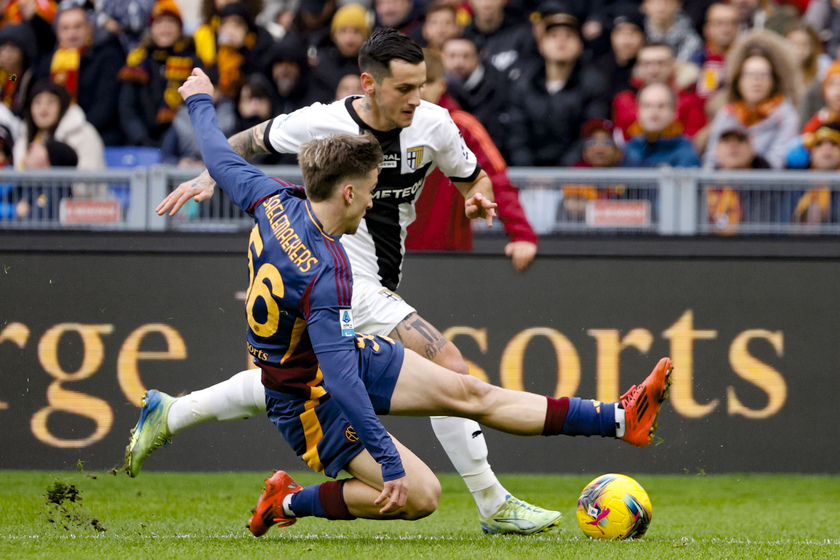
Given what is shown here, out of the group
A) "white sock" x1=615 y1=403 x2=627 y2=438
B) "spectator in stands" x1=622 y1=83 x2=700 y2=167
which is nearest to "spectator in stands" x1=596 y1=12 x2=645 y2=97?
"spectator in stands" x1=622 y1=83 x2=700 y2=167

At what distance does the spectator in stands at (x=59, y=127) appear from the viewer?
354 inches

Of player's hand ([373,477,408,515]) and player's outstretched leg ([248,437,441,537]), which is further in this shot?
player's outstretched leg ([248,437,441,537])

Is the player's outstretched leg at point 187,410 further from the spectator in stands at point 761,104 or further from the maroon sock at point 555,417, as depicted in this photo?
the spectator in stands at point 761,104

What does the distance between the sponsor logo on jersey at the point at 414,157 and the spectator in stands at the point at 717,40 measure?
17.1 ft

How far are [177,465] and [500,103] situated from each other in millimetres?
4281

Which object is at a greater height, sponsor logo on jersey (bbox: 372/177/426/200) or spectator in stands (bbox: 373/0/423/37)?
spectator in stands (bbox: 373/0/423/37)

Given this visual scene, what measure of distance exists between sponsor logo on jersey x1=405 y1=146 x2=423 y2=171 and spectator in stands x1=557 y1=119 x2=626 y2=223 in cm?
245

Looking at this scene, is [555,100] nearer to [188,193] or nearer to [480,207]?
[480,207]

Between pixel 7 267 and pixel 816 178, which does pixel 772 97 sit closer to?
pixel 816 178

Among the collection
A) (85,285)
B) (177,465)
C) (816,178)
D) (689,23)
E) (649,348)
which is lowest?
(177,465)

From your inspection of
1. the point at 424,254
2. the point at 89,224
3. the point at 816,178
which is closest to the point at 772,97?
the point at 816,178

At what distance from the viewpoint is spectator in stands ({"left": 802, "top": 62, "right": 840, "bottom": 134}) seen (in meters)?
8.50

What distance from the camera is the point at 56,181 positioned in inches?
301

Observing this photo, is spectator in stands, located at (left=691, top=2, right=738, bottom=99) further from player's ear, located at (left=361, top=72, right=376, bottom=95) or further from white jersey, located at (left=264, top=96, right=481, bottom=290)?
player's ear, located at (left=361, top=72, right=376, bottom=95)
